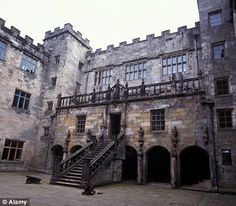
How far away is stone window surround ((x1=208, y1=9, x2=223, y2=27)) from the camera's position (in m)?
15.0

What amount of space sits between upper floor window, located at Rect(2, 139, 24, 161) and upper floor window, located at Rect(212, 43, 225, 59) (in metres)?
17.5

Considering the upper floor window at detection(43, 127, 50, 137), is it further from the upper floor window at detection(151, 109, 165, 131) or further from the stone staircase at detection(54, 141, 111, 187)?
the upper floor window at detection(151, 109, 165, 131)

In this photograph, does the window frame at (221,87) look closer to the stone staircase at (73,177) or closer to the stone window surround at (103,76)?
the stone staircase at (73,177)

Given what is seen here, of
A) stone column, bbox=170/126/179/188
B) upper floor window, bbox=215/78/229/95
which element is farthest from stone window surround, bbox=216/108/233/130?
stone column, bbox=170/126/179/188

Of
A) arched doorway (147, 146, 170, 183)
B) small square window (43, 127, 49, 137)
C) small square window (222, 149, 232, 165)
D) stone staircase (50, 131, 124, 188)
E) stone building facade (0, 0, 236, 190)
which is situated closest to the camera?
stone staircase (50, 131, 124, 188)

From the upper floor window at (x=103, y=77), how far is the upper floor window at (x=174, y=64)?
5.84 meters

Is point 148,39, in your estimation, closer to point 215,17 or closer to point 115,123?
point 215,17

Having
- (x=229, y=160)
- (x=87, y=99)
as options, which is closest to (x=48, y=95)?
(x=87, y=99)

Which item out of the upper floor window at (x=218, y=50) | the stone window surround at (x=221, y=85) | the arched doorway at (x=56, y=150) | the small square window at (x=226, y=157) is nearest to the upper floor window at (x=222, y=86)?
the stone window surround at (x=221, y=85)

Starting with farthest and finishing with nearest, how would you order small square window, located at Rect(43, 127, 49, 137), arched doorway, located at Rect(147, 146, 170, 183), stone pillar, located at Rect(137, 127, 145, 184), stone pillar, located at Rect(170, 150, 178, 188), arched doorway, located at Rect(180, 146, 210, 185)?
small square window, located at Rect(43, 127, 49, 137) → arched doorway, located at Rect(147, 146, 170, 183) → arched doorway, located at Rect(180, 146, 210, 185) → stone pillar, located at Rect(137, 127, 145, 184) → stone pillar, located at Rect(170, 150, 178, 188)

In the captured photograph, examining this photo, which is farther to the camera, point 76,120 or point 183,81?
point 76,120

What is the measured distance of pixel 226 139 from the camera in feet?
41.1

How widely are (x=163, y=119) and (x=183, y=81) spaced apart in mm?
2991

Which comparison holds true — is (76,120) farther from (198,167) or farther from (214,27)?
(214,27)
